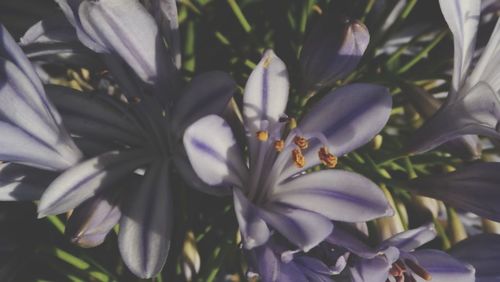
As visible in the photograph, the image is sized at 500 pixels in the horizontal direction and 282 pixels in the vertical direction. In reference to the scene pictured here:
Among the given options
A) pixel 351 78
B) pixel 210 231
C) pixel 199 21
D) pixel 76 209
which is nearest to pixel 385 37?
pixel 351 78

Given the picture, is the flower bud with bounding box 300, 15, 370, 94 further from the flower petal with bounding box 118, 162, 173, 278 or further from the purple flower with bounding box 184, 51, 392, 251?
the flower petal with bounding box 118, 162, 173, 278

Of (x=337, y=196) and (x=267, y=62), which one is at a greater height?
(x=267, y=62)

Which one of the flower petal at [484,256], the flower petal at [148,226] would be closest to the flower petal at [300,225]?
the flower petal at [148,226]

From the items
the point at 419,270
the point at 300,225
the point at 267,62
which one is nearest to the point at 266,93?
the point at 267,62

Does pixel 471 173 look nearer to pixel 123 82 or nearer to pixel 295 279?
pixel 295 279

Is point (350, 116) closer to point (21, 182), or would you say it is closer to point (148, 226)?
point (148, 226)

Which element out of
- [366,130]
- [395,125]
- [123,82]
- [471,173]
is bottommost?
[395,125]
